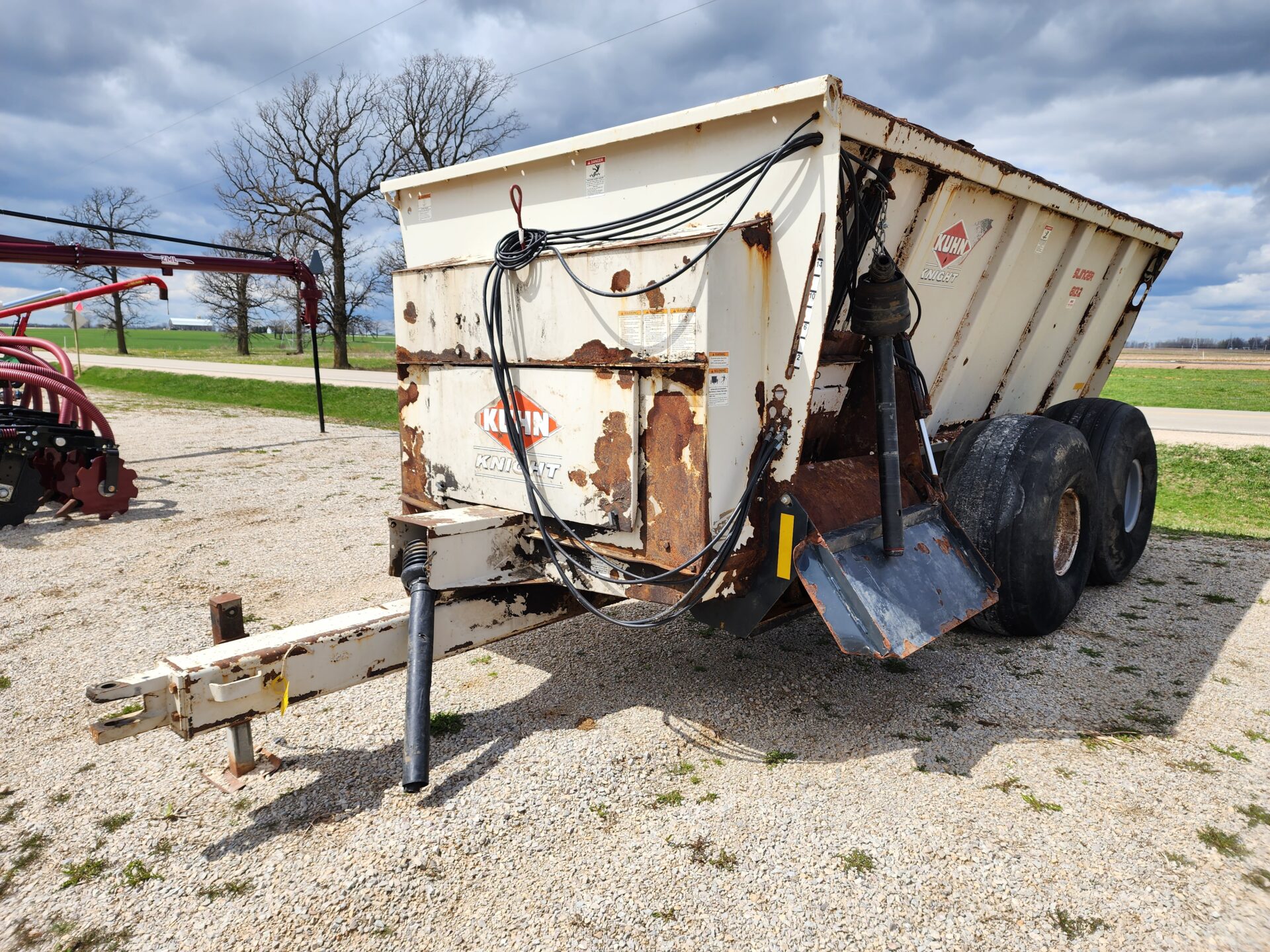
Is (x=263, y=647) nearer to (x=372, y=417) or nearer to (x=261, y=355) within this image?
(x=372, y=417)

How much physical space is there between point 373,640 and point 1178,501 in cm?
875

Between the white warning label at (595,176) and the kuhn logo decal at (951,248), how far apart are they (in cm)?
161

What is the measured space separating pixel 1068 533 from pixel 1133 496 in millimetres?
1550

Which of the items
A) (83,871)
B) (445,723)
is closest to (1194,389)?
(445,723)

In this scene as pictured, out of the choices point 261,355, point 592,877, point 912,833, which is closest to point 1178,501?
point 912,833

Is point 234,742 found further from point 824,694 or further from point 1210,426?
point 1210,426

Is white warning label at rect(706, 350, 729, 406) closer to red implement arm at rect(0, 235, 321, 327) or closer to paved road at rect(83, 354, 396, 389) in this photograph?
red implement arm at rect(0, 235, 321, 327)

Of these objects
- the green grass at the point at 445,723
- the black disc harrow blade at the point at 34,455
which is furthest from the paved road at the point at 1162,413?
the black disc harrow blade at the point at 34,455

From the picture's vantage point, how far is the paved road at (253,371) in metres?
23.3

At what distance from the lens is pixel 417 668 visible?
3068 mm

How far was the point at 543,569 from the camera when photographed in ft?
12.1

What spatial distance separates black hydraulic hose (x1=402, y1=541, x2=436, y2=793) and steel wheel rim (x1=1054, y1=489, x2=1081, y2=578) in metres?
3.51

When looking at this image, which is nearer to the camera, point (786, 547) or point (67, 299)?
point (786, 547)

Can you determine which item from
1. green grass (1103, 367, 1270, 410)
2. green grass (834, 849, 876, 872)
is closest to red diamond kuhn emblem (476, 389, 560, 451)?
green grass (834, 849, 876, 872)
